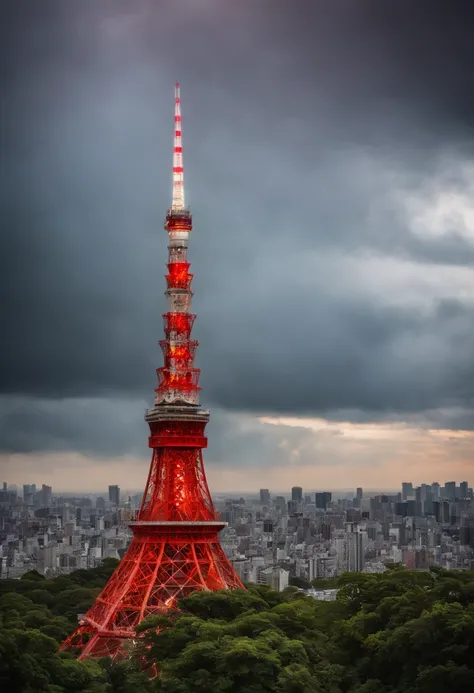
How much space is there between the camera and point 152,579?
27.6 m

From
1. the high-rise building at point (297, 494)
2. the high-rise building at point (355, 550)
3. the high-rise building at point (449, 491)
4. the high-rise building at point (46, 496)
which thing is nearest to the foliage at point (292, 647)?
the high-rise building at point (46, 496)

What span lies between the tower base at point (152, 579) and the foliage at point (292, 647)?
3.63 metres

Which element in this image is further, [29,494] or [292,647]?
[29,494]

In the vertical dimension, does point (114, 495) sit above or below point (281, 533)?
above

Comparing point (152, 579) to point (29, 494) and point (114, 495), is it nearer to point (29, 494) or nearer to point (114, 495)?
point (29, 494)

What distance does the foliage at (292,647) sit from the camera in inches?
727

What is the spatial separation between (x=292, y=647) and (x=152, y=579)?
793cm

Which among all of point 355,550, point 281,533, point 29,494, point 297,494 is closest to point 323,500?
point 297,494

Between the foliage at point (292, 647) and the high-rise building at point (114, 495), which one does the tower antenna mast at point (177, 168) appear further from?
the high-rise building at point (114, 495)

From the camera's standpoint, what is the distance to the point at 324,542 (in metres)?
73.8

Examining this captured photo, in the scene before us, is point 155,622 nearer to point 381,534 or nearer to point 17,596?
point 17,596

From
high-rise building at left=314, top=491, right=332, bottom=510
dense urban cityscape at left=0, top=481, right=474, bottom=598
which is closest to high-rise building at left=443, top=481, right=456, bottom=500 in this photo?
dense urban cityscape at left=0, top=481, right=474, bottom=598

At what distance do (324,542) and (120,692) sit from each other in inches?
2189

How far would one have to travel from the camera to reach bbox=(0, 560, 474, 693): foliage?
18.5 meters
